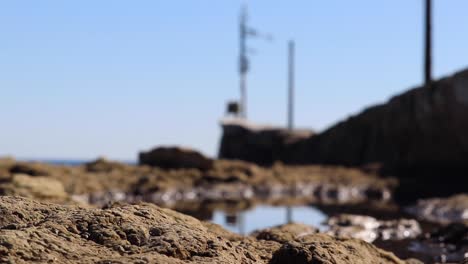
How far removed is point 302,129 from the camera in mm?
35812

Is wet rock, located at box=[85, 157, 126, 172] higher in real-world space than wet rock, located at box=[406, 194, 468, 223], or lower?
higher

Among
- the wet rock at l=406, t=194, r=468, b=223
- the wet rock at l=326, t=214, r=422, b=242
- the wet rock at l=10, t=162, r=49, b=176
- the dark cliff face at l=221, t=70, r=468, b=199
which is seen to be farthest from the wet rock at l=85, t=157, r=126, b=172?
the wet rock at l=326, t=214, r=422, b=242

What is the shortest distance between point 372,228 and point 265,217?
355cm

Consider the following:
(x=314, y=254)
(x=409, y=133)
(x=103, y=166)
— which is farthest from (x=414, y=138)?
(x=314, y=254)

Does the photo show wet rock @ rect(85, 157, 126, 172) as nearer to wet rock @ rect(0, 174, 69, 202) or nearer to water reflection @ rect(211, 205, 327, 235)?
water reflection @ rect(211, 205, 327, 235)

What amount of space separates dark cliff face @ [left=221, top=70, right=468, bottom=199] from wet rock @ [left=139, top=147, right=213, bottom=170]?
6.66 metres

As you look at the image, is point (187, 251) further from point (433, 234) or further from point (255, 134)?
point (255, 134)

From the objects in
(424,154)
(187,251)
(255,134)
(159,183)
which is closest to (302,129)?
(255,134)

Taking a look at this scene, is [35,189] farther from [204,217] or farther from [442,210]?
[442,210]

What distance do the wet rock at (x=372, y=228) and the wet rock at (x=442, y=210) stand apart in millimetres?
3109

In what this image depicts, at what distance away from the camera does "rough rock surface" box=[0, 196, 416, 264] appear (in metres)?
3.61

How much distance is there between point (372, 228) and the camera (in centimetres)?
1185

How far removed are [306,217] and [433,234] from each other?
15.4 ft

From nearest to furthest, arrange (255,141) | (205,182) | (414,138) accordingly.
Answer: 1. (205,182)
2. (414,138)
3. (255,141)
